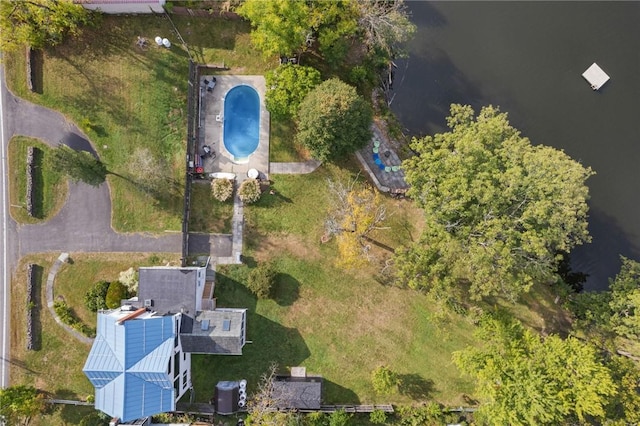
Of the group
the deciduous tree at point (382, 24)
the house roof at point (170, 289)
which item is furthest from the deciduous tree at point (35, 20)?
the deciduous tree at point (382, 24)

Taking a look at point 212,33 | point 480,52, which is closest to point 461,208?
point 480,52

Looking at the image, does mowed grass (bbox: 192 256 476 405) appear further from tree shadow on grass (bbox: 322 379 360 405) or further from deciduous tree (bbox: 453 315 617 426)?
deciduous tree (bbox: 453 315 617 426)

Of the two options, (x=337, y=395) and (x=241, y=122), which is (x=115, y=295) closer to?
(x=241, y=122)

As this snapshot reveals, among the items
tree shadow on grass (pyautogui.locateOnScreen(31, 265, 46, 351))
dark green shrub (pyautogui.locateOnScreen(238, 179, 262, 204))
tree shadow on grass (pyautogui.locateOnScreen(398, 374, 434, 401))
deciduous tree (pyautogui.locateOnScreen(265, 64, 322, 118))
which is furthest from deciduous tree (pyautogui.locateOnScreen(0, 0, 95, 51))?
tree shadow on grass (pyautogui.locateOnScreen(398, 374, 434, 401))

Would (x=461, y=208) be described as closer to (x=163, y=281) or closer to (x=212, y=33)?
(x=163, y=281)

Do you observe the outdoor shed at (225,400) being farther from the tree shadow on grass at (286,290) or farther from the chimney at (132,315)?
the chimney at (132,315)

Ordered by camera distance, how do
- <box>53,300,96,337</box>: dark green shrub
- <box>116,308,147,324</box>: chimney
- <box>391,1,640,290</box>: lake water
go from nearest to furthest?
<box>116,308,147,324</box>: chimney → <box>53,300,96,337</box>: dark green shrub → <box>391,1,640,290</box>: lake water

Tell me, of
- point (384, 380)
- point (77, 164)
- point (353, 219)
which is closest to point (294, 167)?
point (353, 219)
